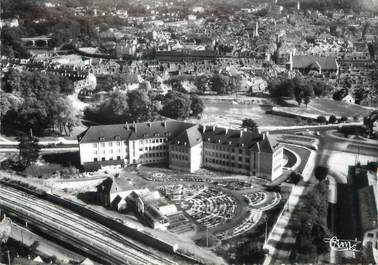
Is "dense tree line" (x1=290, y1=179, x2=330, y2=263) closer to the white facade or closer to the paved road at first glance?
the paved road

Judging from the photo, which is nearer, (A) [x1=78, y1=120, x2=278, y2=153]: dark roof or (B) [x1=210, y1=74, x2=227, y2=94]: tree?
(A) [x1=78, y1=120, x2=278, y2=153]: dark roof

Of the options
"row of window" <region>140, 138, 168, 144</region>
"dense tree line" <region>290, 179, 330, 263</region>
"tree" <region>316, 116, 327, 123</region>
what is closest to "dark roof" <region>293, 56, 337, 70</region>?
"tree" <region>316, 116, 327, 123</region>

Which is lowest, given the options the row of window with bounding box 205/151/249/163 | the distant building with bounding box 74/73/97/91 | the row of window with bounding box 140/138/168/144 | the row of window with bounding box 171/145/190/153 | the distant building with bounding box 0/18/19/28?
the row of window with bounding box 205/151/249/163

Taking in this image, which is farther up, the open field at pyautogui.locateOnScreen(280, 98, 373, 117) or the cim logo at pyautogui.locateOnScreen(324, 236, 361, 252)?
the open field at pyautogui.locateOnScreen(280, 98, 373, 117)

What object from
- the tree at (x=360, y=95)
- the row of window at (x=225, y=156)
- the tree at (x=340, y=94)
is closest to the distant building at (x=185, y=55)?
the tree at (x=340, y=94)

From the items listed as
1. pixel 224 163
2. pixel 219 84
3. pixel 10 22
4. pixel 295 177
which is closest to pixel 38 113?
pixel 224 163

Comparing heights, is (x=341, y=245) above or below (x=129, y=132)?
below

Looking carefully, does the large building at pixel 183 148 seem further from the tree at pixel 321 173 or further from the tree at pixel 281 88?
the tree at pixel 281 88

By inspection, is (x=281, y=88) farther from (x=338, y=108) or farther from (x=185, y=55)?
(x=185, y=55)
